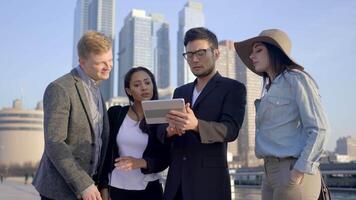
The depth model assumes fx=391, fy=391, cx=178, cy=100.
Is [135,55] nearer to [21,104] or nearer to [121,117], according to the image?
[21,104]

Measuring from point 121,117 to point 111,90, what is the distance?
372 feet

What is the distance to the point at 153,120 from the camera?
84.3 inches

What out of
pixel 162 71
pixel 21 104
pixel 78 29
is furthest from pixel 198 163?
pixel 78 29

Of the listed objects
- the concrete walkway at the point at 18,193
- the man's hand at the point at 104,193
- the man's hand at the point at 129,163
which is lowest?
the concrete walkway at the point at 18,193

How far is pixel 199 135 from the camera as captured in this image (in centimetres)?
210

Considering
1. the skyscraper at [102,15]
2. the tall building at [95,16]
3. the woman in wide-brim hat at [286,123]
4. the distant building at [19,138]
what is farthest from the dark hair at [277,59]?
the skyscraper at [102,15]

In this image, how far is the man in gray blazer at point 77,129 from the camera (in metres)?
1.96

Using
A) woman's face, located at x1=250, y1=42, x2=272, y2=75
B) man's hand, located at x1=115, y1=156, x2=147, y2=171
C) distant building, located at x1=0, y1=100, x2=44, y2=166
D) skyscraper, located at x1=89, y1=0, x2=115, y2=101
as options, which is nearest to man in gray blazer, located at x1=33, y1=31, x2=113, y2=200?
man's hand, located at x1=115, y1=156, x2=147, y2=171

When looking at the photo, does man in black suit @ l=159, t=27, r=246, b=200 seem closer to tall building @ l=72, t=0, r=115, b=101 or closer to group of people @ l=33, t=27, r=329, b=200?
group of people @ l=33, t=27, r=329, b=200

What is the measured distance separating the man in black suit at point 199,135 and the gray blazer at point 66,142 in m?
0.48

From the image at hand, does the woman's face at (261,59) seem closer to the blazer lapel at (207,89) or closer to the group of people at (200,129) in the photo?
the group of people at (200,129)

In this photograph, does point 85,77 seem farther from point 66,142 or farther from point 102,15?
point 102,15

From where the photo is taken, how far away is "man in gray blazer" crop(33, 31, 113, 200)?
6.41 feet

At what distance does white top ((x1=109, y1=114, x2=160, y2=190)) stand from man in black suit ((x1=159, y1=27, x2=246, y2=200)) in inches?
14.0
